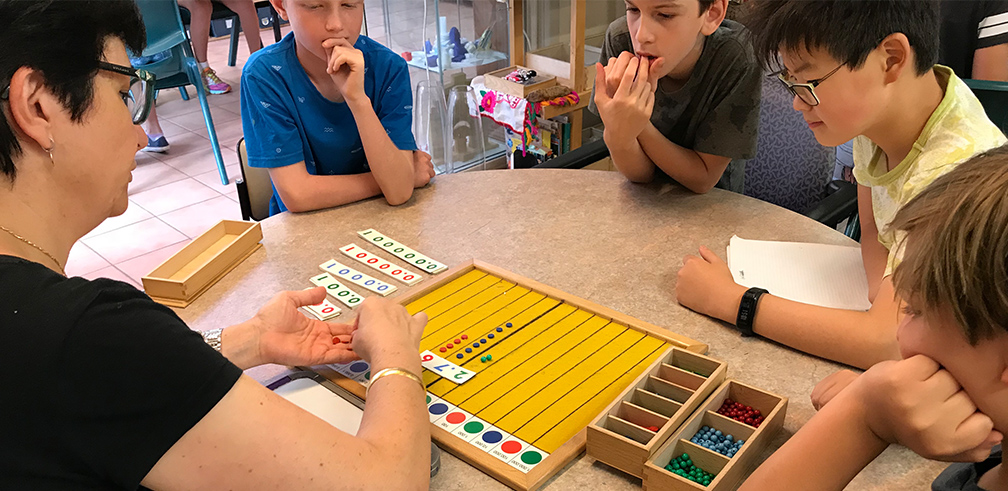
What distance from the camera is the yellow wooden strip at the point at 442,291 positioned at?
136cm

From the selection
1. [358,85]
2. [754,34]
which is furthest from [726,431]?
[358,85]

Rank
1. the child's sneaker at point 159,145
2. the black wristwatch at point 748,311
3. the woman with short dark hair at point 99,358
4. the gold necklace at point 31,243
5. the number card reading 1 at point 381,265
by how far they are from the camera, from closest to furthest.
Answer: the woman with short dark hair at point 99,358, the gold necklace at point 31,243, the black wristwatch at point 748,311, the number card reading 1 at point 381,265, the child's sneaker at point 159,145

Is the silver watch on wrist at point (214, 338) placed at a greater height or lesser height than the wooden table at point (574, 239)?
greater

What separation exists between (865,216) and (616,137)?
0.57m

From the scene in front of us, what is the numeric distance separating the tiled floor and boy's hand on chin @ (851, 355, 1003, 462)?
3.18 meters

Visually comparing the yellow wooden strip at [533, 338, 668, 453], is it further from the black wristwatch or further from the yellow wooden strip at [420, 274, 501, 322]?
the yellow wooden strip at [420, 274, 501, 322]

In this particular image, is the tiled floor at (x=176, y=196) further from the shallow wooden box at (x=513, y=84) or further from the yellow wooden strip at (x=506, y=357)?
the yellow wooden strip at (x=506, y=357)

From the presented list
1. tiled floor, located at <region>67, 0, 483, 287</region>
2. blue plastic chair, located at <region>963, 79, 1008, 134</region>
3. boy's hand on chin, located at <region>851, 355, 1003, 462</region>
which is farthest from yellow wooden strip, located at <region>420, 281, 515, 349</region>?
tiled floor, located at <region>67, 0, 483, 287</region>

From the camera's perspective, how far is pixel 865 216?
1.46m

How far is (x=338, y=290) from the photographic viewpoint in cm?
143

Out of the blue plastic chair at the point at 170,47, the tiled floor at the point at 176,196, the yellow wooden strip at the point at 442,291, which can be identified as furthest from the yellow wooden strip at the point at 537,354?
the blue plastic chair at the point at 170,47

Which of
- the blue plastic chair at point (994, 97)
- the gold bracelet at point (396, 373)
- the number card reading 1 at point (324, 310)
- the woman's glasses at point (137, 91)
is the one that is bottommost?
the number card reading 1 at point (324, 310)

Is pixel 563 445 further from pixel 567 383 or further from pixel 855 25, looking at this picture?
pixel 855 25

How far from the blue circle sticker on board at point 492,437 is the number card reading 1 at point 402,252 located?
0.51m
